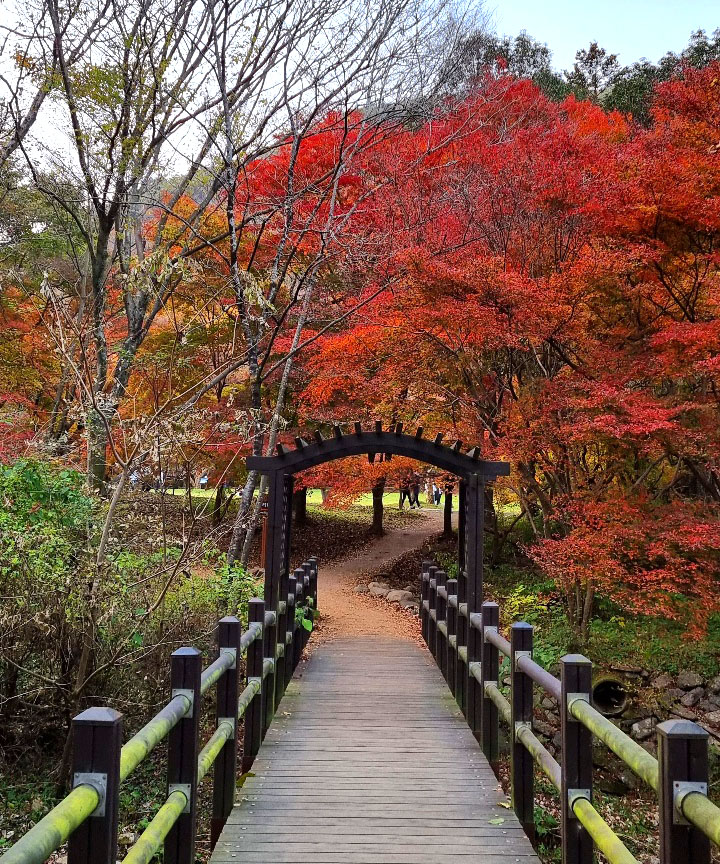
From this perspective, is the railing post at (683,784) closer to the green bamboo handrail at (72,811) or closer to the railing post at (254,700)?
the green bamboo handrail at (72,811)

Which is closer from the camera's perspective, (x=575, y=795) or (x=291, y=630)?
(x=575, y=795)

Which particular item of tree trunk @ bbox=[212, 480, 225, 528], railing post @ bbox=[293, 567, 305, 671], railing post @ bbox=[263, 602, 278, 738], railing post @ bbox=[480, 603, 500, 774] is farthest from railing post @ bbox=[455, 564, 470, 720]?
tree trunk @ bbox=[212, 480, 225, 528]

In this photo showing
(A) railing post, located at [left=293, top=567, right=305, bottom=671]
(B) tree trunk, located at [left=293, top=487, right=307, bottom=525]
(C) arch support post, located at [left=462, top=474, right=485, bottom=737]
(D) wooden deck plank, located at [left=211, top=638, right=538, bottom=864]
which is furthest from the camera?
(B) tree trunk, located at [left=293, top=487, right=307, bottom=525]

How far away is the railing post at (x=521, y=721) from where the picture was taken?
154 inches

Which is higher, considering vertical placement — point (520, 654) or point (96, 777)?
point (96, 777)

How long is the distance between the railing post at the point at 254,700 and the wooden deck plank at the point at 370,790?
109 millimetres

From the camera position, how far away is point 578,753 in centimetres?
306

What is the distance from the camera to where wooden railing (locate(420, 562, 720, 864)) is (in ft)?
6.43

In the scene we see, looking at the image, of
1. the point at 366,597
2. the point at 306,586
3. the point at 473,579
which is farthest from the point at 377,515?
the point at 473,579

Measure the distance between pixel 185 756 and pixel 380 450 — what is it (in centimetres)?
471

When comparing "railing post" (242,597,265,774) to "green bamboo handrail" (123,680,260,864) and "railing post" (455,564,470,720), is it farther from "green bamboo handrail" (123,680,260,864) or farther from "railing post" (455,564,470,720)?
"railing post" (455,564,470,720)

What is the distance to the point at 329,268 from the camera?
1325 centimetres

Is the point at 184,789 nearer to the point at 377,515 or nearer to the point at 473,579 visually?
the point at 473,579

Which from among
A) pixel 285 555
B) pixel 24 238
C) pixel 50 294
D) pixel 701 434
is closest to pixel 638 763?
pixel 50 294
